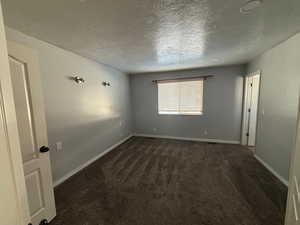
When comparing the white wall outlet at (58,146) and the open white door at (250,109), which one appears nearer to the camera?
the white wall outlet at (58,146)

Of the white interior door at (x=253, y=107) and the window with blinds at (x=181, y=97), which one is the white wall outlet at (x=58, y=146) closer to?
the window with blinds at (x=181, y=97)

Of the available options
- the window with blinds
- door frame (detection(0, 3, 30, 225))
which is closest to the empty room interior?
door frame (detection(0, 3, 30, 225))

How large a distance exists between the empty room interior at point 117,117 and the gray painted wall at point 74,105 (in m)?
0.02

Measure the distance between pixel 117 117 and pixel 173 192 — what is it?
2.73 m

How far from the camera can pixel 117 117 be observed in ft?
13.6

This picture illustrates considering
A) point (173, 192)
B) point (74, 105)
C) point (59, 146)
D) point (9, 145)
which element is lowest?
point (173, 192)

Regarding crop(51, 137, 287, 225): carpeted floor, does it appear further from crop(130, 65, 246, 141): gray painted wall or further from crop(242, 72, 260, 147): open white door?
crop(130, 65, 246, 141): gray painted wall

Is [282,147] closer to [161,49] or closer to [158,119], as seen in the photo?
[161,49]

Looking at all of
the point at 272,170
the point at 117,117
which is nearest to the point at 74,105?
the point at 117,117

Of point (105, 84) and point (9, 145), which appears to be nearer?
point (9, 145)

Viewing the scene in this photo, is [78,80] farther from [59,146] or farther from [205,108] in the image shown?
[205,108]

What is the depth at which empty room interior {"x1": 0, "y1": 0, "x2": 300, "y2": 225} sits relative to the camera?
50.8 inches

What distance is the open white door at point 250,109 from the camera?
11.7 ft

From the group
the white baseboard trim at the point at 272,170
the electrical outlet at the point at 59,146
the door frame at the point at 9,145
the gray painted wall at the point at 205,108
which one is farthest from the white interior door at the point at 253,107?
the electrical outlet at the point at 59,146
